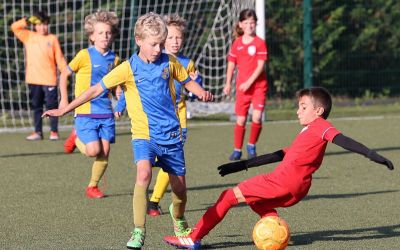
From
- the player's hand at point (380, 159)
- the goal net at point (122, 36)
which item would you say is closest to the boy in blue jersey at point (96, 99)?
the player's hand at point (380, 159)

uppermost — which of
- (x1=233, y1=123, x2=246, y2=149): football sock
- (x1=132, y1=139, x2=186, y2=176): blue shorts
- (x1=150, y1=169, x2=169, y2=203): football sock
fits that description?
(x1=132, y1=139, x2=186, y2=176): blue shorts

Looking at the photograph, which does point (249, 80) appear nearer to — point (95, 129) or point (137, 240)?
point (95, 129)

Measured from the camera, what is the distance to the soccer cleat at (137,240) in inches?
265

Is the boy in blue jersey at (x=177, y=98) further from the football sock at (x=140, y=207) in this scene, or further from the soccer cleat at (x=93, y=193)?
the football sock at (x=140, y=207)

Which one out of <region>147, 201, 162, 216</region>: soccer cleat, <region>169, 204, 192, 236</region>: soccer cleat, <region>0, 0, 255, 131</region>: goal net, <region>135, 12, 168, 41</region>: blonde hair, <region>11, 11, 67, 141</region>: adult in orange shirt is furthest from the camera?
<region>0, 0, 255, 131</region>: goal net

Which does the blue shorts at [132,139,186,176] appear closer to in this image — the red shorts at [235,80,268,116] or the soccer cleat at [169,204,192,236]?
the soccer cleat at [169,204,192,236]

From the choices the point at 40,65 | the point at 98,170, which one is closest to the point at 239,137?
the point at 98,170

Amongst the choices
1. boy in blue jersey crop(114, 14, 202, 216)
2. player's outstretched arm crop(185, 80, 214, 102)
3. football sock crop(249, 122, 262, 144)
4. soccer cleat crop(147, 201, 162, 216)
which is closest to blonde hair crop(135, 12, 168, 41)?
player's outstretched arm crop(185, 80, 214, 102)

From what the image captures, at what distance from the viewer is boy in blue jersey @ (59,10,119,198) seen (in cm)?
946

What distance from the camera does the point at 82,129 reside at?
382 inches

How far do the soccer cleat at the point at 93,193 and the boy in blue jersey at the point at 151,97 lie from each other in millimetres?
2342

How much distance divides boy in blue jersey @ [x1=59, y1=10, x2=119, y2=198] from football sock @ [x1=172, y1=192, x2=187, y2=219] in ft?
7.35

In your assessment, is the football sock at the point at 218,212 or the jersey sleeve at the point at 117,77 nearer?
the football sock at the point at 218,212

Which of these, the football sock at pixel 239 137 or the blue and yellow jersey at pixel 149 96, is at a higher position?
the blue and yellow jersey at pixel 149 96
